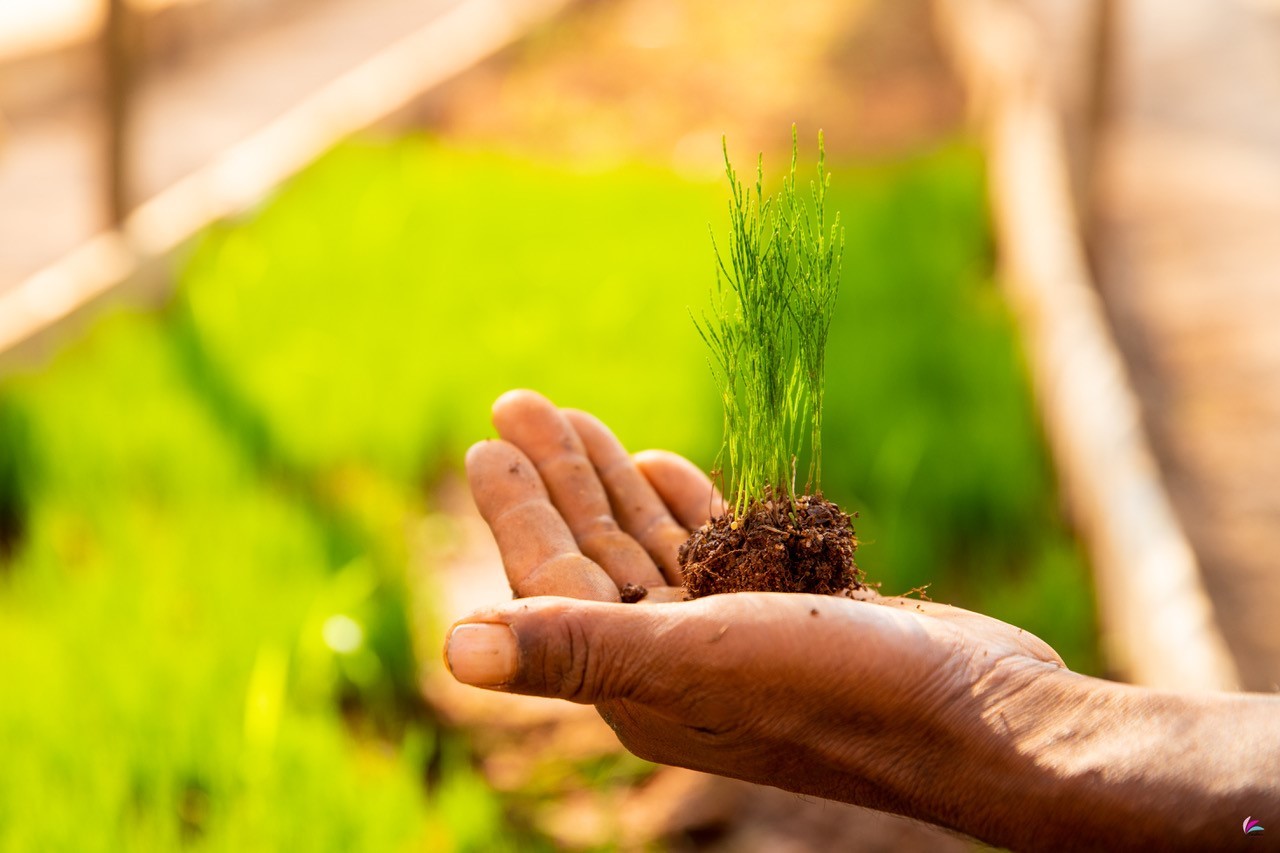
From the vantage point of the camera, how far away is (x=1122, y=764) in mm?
1338

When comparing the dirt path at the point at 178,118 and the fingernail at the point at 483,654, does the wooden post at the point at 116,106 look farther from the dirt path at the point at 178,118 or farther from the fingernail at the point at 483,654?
the fingernail at the point at 483,654

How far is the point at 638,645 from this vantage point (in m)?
1.32

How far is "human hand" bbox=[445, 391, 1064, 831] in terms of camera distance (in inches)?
51.7

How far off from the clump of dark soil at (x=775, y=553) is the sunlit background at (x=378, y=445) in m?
0.72

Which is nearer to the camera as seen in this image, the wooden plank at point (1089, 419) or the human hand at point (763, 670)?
the human hand at point (763, 670)

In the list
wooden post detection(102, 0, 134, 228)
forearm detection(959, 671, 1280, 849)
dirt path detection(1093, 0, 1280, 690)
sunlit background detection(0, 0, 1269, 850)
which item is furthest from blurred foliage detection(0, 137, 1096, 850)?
forearm detection(959, 671, 1280, 849)

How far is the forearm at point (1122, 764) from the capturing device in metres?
1.31

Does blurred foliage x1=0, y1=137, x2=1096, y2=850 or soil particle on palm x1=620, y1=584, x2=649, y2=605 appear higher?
blurred foliage x1=0, y1=137, x2=1096, y2=850

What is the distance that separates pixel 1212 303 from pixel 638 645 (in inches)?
187

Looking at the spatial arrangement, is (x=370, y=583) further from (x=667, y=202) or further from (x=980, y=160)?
(x=980, y=160)

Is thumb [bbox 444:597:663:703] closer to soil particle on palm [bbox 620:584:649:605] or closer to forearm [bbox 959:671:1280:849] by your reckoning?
soil particle on palm [bbox 620:584:649:605]

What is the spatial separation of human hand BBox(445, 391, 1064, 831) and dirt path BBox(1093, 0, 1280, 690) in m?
1.85

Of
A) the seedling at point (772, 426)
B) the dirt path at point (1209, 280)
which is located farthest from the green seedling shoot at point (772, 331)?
the dirt path at point (1209, 280)

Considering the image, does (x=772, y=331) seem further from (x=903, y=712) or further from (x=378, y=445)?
(x=378, y=445)
